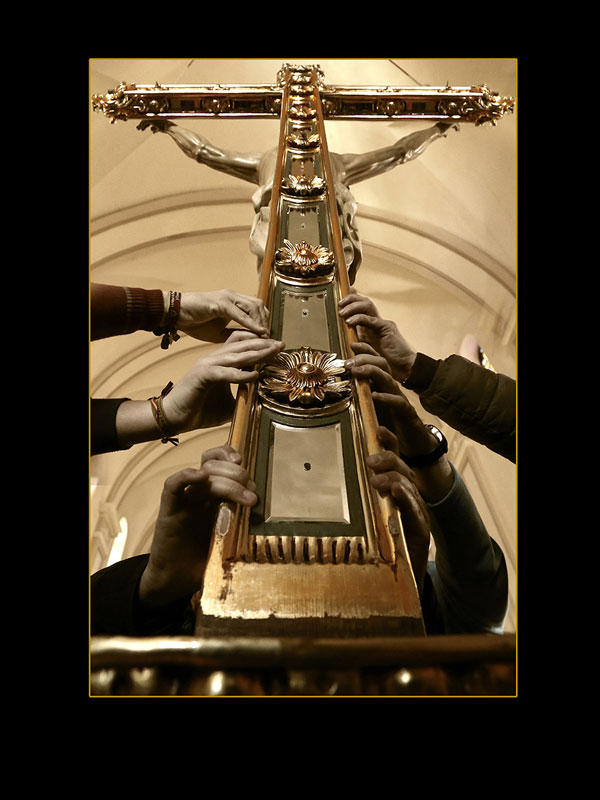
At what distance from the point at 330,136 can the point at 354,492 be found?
2.56 metres

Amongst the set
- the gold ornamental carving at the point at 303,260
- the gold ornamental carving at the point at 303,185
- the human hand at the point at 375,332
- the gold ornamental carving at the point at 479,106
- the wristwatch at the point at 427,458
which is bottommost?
the wristwatch at the point at 427,458

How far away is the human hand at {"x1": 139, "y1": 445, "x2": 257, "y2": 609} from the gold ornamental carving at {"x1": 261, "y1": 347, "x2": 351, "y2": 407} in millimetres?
153

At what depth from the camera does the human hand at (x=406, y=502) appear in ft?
2.97

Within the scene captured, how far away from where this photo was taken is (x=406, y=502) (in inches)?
35.6

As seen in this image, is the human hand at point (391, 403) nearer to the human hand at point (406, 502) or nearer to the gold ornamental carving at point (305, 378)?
the gold ornamental carving at point (305, 378)

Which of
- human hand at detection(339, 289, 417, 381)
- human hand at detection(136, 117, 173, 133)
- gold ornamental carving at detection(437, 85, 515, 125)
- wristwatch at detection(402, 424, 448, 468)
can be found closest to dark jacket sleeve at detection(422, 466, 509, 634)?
wristwatch at detection(402, 424, 448, 468)

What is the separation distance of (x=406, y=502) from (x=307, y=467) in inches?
5.3

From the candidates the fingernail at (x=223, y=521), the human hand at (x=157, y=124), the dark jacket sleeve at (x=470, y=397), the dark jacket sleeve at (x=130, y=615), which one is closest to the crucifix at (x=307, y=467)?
the fingernail at (x=223, y=521)

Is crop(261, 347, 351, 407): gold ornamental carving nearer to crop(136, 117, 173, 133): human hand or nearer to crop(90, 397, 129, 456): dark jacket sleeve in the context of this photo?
crop(90, 397, 129, 456): dark jacket sleeve

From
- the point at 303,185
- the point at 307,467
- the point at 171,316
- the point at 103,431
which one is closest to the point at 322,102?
the point at 303,185

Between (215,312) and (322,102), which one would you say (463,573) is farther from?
(322,102)

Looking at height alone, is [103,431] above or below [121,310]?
below

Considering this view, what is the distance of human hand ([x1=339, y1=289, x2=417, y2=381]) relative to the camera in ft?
3.98

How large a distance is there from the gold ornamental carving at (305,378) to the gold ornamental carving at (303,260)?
0.23 m
